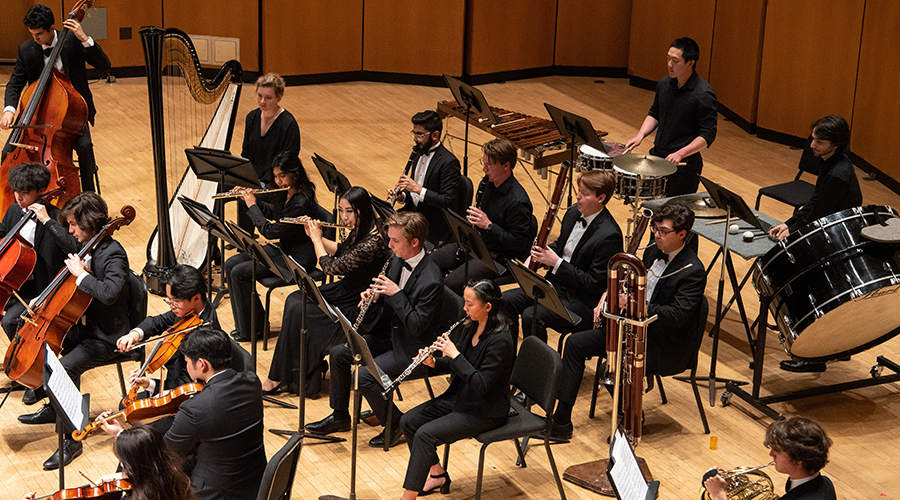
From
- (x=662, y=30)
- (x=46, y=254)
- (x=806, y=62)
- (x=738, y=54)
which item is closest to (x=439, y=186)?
(x=46, y=254)

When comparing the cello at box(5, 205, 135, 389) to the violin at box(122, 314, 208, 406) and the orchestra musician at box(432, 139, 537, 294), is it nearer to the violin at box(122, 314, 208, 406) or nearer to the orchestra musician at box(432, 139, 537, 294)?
the violin at box(122, 314, 208, 406)

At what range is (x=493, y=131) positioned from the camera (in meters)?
7.81

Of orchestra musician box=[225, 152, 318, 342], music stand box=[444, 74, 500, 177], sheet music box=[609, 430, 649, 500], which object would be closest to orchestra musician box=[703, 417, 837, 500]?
sheet music box=[609, 430, 649, 500]

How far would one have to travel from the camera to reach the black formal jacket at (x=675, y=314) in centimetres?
489

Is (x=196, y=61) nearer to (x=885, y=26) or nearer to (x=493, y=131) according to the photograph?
(x=493, y=131)

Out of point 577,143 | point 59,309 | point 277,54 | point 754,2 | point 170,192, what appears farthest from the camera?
point 277,54

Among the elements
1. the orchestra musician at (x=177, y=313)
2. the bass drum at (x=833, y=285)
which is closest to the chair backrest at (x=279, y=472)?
the orchestra musician at (x=177, y=313)

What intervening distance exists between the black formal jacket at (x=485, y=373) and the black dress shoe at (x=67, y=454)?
1923mm

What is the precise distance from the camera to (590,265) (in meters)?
5.36

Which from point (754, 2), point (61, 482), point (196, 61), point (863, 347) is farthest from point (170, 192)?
point (754, 2)

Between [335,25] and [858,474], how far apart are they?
326 inches

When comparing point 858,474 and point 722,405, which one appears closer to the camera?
point 858,474

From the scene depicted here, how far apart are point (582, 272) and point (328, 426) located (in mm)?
1564

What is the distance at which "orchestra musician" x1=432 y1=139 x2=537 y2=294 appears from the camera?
589 cm
